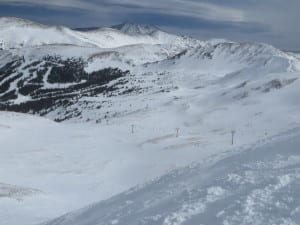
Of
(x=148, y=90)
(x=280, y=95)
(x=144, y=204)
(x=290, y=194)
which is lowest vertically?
(x=148, y=90)

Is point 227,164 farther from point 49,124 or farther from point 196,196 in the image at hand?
point 49,124

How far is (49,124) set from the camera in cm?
7919

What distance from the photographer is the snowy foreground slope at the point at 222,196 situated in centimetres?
1403

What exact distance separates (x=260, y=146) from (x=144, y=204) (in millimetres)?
6111

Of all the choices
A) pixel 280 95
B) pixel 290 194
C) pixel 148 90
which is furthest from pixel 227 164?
pixel 148 90

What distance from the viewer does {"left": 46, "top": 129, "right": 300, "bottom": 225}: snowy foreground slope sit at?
14.0m

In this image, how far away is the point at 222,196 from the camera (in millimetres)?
15648

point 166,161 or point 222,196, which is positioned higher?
point 222,196

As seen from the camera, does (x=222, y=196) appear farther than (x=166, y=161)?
No

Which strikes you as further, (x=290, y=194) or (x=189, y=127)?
(x=189, y=127)

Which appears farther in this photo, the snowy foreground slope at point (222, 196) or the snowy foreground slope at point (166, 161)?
the snowy foreground slope at point (166, 161)

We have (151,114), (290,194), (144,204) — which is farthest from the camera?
(151,114)

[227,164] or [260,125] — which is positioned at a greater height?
[227,164]

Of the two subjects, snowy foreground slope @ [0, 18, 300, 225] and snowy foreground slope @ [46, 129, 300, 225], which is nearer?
snowy foreground slope @ [46, 129, 300, 225]
